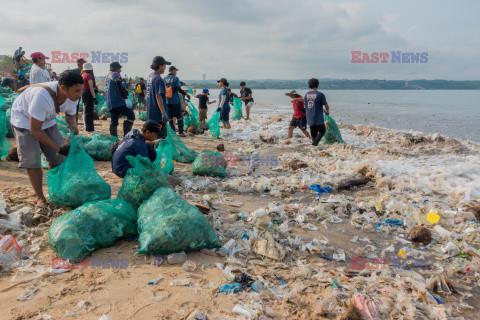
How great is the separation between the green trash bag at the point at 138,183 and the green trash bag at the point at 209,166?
190 centimetres

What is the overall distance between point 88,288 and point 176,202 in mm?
894

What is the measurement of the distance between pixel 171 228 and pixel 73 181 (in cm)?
133

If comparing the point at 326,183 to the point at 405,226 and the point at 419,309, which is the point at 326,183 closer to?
the point at 405,226

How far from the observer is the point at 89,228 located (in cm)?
253

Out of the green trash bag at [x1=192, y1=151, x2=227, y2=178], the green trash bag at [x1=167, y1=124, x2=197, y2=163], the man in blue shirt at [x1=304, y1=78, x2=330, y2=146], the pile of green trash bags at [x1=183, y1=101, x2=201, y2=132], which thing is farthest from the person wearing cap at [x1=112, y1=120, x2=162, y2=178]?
the pile of green trash bags at [x1=183, y1=101, x2=201, y2=132]

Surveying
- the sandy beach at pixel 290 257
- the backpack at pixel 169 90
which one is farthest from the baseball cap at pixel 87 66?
the sandy beach at pixel 290 257

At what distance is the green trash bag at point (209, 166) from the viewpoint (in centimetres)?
496

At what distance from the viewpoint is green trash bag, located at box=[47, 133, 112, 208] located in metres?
3.12

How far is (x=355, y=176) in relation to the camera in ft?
16.6

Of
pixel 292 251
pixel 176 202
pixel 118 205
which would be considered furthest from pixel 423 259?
pixel 118 205

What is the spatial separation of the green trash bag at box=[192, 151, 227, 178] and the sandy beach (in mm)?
190

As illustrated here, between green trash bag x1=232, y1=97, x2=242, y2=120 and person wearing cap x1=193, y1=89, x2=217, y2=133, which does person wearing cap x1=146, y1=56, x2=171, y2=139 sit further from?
green trash bag x1=232, y1=97, x2=242, y2=120

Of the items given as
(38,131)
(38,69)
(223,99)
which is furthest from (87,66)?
(38,131)

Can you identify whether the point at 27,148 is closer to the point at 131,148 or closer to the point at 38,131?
the point at 38,131
